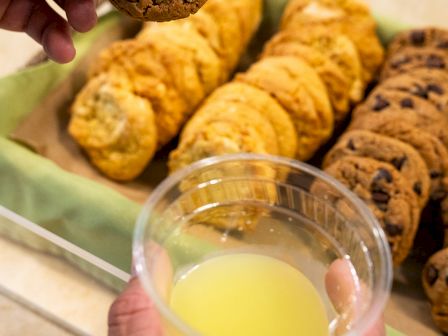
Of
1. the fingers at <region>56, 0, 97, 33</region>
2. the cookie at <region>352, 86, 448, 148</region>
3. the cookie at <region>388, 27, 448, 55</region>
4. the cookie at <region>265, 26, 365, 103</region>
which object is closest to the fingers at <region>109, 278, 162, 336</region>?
the fingers at <region>56, 0, 97, 33</region>

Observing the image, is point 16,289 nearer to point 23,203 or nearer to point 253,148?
point 23,203

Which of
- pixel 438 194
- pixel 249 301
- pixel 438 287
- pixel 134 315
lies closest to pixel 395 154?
pixel 438 194

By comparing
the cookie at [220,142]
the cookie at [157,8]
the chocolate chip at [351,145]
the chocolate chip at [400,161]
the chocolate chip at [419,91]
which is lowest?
the cookie at [220,142]

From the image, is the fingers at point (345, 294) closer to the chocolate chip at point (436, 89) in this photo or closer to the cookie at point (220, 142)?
the cookie at point (220, 142)

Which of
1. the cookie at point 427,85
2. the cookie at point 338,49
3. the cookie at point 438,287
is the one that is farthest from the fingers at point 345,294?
the cookie at point 338,49

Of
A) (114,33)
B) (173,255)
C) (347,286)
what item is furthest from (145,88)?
(347,286)

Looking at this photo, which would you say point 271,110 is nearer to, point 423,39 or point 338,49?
point 338,49

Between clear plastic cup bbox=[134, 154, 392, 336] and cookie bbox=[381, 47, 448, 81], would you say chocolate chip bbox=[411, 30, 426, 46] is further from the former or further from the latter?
clear plastic cup bbox=[134, 154, 392, 336]
